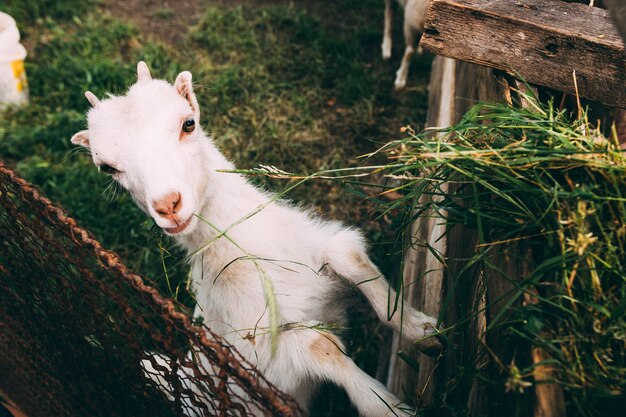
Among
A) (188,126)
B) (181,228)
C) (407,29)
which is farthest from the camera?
(407,29)

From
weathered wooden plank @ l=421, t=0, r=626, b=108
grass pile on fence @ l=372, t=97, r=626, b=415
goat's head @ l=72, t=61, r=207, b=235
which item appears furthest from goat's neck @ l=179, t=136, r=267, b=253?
weathered wooden plank @ l=421, t=0, r=626, b=108

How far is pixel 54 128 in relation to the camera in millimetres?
4938

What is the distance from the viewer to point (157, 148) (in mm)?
2201

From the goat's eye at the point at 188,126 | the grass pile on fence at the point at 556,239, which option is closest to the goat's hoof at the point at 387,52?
the goat's eye at the point at 188,126

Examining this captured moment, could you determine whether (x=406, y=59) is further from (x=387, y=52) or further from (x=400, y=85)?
(x=387, y=52)

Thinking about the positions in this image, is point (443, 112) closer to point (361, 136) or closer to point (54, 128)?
point (361, 136)

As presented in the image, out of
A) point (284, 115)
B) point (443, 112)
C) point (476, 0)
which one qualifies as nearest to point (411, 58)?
point (284, 115)

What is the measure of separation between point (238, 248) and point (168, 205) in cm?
57

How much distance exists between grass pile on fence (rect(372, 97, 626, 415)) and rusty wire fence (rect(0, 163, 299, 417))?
2.45 feet

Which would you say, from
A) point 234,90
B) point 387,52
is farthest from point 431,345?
point 387,52

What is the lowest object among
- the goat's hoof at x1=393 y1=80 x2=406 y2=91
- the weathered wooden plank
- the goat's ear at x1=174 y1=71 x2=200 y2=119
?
the goat's hoof at x1=393 y1=80 x2=406 y2=91

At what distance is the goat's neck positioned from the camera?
2537mm

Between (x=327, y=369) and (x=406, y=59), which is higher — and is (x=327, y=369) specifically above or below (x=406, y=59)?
below

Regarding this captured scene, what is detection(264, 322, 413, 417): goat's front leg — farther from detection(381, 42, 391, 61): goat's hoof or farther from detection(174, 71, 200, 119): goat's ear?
detection(381, 42, 391, 61): goat's hoof
